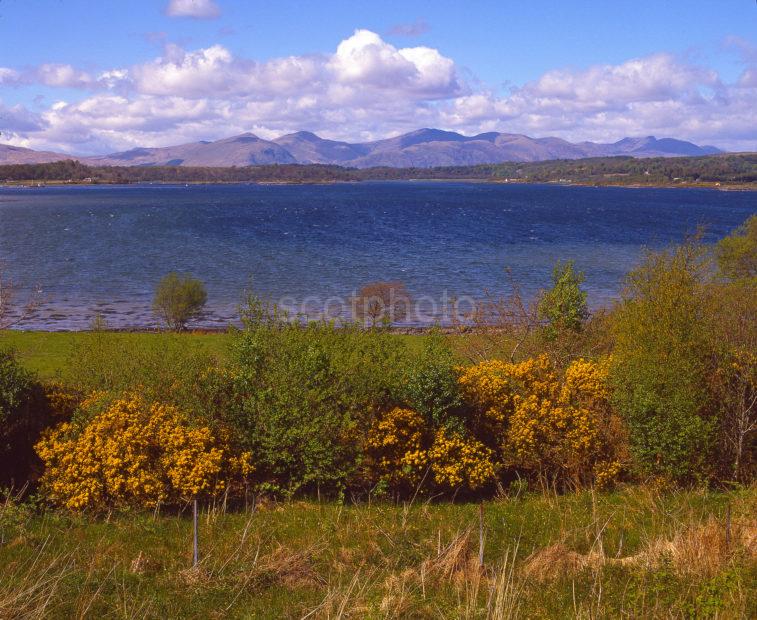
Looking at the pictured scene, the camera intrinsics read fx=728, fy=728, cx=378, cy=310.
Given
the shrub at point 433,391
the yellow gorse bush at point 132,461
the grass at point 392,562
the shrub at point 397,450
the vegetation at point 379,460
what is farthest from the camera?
the shrub at point 433,391

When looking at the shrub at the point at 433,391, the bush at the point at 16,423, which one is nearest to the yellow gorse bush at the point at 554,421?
the shrub at the point at 433,391

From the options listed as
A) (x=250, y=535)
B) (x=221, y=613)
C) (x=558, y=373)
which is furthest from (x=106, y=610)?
(x=558, y=373)

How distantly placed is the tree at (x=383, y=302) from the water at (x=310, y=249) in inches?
81.3

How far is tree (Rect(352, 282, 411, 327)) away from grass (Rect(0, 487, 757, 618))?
31.6 metres

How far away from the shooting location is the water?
61.4 m

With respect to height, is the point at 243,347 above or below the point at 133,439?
above

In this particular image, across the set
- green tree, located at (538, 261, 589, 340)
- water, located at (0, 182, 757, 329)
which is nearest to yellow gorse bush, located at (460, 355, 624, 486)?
green tree, located at (538, 261, 589, 340)

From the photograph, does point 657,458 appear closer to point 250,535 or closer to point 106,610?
point 250,535

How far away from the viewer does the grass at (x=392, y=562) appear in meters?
9.20

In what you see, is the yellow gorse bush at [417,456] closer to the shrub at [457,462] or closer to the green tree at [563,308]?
the shrub at [457,462]

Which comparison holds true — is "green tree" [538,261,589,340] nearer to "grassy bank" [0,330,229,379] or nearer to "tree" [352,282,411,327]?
"grassy bank" [0,330,229,379]

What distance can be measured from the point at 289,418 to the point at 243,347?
230 cm

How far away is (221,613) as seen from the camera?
962 centimetres

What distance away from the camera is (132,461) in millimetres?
14047
